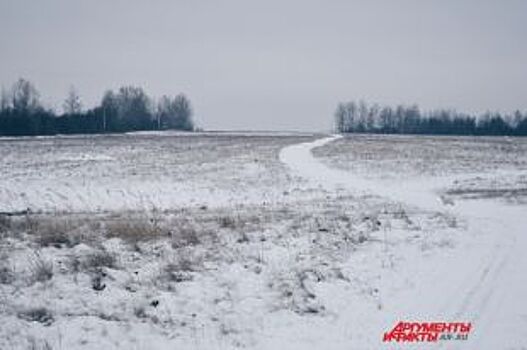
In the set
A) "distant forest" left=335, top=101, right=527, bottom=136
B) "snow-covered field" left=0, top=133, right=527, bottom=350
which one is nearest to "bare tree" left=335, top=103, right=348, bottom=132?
"distant forest" left=335, top=101, right=527, bottom=136

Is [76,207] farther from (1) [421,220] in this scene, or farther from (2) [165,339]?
(2) [165,339]

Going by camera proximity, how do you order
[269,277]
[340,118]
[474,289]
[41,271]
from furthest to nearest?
[340,118] → [269,277] → [41,271] → [474,289]

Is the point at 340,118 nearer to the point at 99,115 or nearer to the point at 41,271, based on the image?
the point at 99,115

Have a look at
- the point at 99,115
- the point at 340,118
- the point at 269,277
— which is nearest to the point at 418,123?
the point at 340,118

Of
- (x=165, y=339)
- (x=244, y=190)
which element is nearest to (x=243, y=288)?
(x=165, y=339)

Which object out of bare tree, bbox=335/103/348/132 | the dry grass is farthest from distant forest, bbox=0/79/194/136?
the dry grass

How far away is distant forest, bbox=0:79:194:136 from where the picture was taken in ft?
318

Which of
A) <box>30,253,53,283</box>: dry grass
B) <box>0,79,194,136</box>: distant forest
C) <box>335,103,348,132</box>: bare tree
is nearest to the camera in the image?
<box>30,253,53,283</box>: dry grass

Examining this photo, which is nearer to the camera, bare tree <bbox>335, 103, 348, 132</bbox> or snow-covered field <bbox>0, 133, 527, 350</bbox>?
snow-covered field <bbox>0, 133, 527, 350</bbox>

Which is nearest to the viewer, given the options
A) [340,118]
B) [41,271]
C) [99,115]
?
[41,271]

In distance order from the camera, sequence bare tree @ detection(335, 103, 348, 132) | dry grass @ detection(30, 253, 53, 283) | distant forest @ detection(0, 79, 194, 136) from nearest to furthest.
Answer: dry grass @ detection(30, 253, 53, 283), distant forest @ detection(0, 79, 194, 136), bare tree @ detection(335, 103, 348, 132)

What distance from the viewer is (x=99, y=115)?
115438 millimetres

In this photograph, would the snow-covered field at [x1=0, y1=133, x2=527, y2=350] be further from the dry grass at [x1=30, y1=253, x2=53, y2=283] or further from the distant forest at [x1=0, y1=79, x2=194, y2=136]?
the distant forest at [x1=0, y1=79, x2=194, y2=136]

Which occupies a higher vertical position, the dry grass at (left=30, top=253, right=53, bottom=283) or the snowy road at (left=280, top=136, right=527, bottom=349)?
the dry grass at (left=30, top=253, right=53, bottom=283)
